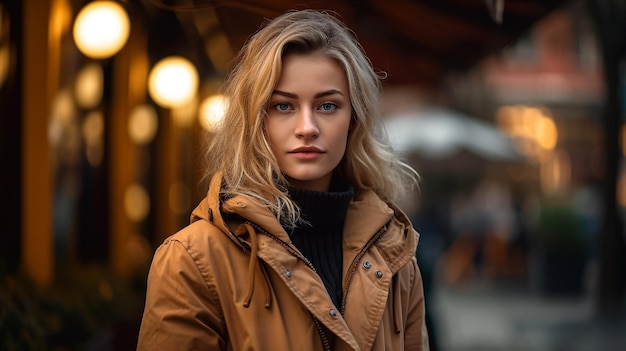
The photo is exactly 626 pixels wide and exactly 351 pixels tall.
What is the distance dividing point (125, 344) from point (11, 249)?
1222 millimetres

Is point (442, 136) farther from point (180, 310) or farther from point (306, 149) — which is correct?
point (180, 310)

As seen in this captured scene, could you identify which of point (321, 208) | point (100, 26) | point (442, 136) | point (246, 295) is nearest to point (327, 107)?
point (321, 208)

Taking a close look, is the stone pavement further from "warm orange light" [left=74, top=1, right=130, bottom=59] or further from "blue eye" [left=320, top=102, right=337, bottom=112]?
"blue eye" [left=320, top=102, right=337, bottom=112]

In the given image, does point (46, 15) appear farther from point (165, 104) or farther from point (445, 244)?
point (445, 244)

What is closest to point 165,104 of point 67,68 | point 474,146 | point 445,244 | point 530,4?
point 67,68

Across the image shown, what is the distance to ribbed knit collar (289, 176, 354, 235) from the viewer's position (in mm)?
2877

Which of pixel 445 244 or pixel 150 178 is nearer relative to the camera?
pixel 150 178

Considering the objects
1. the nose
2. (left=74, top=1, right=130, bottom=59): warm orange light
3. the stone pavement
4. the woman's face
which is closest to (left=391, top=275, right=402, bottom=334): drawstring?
the woman's face

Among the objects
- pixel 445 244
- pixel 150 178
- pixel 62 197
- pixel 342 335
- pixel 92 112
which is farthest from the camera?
pixel 445 244

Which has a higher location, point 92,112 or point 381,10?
point 381,10

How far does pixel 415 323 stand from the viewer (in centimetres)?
310

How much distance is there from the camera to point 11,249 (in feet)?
21.8

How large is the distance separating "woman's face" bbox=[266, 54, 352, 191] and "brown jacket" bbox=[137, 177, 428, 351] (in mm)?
191

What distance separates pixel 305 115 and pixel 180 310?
0.62 meters
